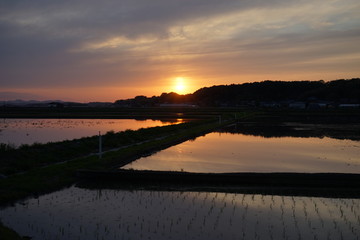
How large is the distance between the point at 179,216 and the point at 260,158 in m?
7.74

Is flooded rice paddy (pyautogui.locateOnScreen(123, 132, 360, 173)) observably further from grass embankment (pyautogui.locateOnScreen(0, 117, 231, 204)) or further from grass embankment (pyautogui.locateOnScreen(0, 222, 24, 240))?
grass embankment (pyautogui.locateOnScreen(0, 222, 24, 240))

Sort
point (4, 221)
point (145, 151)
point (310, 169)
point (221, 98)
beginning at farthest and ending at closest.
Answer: point (221, 98) < point (145, 151) < point (310, 169) < point (4, 221)

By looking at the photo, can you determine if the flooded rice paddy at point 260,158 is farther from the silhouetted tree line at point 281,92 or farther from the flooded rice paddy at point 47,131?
the silhouetted tree line at point 281,92

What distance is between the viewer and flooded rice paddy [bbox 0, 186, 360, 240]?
577 centimetres

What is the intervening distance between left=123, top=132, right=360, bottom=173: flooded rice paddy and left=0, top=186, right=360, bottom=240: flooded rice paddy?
3.50 metres

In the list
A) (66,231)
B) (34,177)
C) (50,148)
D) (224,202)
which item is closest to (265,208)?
(224,202)

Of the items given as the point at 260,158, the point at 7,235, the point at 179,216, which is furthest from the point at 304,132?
the point at 7,235

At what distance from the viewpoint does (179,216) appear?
21.8 feet

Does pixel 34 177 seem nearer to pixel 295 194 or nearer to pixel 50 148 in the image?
pixel 50 148

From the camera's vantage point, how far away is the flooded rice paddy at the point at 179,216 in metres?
5.77

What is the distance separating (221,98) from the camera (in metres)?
158

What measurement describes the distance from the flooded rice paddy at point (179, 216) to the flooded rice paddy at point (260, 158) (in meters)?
3.50

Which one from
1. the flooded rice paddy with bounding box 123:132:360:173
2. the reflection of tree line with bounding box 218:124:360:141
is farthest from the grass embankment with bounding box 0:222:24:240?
the reflection of tree line with bounding box 218:124:360:141

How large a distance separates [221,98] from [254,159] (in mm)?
146291
